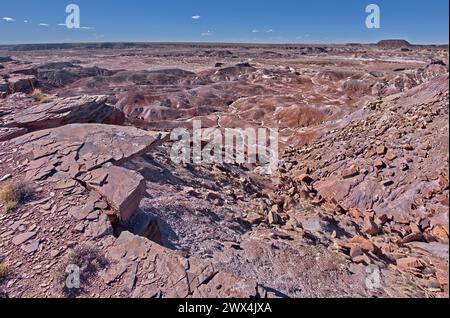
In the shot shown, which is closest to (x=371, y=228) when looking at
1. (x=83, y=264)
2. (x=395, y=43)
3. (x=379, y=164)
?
(x=379, y=164)

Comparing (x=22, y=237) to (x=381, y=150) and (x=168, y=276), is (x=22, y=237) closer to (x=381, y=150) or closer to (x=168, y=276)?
(x=168, y=276)

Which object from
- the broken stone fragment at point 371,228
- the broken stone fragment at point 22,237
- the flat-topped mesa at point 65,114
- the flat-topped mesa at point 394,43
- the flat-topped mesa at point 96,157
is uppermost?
the flat-topped mesa at point 394,43

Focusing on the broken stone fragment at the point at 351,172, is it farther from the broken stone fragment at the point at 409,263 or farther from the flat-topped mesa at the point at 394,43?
the flat-topped mesa at the point at 394,43

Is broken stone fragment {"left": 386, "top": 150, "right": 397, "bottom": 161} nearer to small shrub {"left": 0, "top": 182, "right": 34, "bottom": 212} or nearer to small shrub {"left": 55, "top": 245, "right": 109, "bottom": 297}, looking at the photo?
small shrub {"left": 55, "top": 245, "right": 109, "bottom": 297}

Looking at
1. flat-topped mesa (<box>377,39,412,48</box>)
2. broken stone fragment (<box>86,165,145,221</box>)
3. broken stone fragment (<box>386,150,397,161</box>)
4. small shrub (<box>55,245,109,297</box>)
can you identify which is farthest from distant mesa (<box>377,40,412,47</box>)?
small shrub (<box>55,245,109,297</box>)

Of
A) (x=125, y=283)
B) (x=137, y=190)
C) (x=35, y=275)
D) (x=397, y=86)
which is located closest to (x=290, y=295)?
(x=125, y=283)

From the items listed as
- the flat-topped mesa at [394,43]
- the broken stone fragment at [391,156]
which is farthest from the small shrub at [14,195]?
the flat-topped mesa at [394,43]
